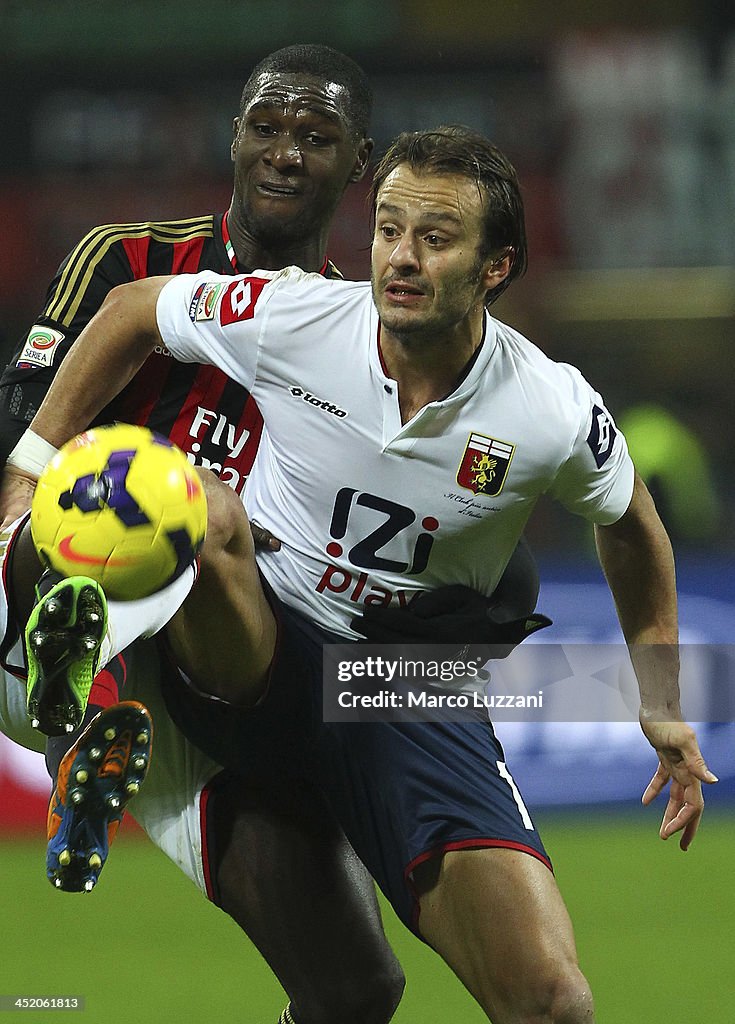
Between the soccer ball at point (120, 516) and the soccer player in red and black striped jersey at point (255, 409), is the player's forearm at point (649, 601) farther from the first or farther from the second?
the soccer ball at point (120, 516)

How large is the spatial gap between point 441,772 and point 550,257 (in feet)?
16.4

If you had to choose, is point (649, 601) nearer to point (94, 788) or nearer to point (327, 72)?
Answer: point (94, 788)

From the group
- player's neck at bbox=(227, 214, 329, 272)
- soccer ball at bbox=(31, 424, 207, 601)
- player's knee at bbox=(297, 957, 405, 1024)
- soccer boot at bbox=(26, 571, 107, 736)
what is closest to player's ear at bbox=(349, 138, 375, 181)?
player's neck at bbox=(227, 214, 329, 272)

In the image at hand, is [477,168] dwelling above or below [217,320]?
above

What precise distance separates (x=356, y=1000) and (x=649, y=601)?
0.92 metres

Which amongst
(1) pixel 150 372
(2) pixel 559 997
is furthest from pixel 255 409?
(2) pixel 559 997

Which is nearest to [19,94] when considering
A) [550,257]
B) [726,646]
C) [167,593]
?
[550,257]

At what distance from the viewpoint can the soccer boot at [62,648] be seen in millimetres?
2016

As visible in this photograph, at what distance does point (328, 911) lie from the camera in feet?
9.50

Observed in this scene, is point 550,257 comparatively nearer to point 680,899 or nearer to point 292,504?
point 680,899

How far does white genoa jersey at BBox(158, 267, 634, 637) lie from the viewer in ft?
8.52

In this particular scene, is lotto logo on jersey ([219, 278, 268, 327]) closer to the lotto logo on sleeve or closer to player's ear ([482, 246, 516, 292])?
player's ear ([482, 246, 516, 292])

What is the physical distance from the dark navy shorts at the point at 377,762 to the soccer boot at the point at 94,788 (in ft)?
0.81

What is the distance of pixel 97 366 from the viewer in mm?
2648
